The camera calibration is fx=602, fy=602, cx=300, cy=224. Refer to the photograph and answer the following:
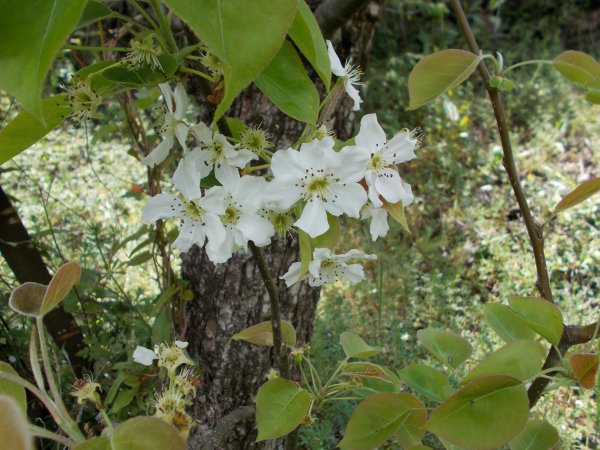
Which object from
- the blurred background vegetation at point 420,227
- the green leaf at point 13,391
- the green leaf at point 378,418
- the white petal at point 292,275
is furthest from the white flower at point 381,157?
the blurred background vegetation at point 420,227

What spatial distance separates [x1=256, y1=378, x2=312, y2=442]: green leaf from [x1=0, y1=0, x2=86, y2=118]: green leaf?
0.41 metres

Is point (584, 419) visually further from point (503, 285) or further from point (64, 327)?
point (64, 327)

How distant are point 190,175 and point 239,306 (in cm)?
69

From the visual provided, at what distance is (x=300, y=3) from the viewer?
44cm

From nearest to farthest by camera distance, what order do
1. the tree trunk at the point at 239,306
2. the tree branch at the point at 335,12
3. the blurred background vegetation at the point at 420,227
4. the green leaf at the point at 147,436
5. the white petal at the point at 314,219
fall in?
the green leaf at the point at 147,436
the white petal at the point at 314,219
the tree branch at the point at 335,12
the tree trunk at the point at 239,306
the blurred background vegetation at the point at 420,227

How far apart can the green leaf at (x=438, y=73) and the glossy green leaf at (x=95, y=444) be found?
15.4 inches

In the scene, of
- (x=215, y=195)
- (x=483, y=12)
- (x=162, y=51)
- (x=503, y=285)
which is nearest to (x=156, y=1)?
(x=162, y=51)

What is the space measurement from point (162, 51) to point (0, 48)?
159mm

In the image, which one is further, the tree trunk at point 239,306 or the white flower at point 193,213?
the tree trunk at point 239,306

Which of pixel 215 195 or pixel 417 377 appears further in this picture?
pixel 417 377

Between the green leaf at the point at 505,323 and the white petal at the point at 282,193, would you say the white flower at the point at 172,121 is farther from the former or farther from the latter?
the green leaf at the point at 505,323

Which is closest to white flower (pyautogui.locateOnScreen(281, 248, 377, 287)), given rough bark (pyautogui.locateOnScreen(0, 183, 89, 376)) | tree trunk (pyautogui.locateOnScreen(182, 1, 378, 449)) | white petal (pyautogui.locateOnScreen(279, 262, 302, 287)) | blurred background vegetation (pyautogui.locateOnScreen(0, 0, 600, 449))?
white petal (pyautogui.locateOnScreen(279, 262, 302, 287))

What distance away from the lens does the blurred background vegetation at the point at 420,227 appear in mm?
1431

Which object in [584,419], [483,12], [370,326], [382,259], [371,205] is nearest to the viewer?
[371,205]
